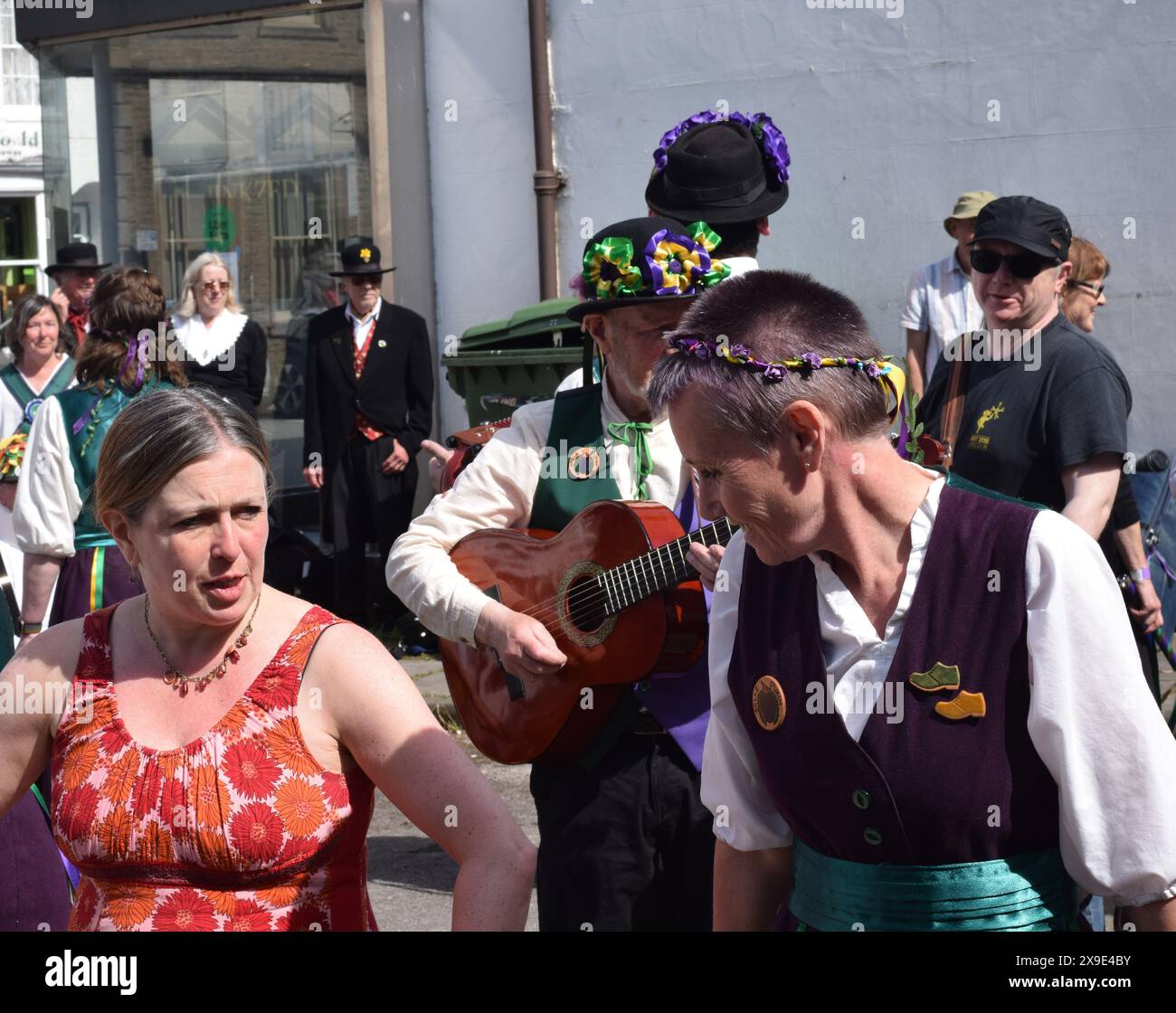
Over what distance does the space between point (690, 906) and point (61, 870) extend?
4.23 feet

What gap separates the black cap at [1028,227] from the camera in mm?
4398

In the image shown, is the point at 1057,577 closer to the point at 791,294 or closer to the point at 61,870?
the point at 791,294

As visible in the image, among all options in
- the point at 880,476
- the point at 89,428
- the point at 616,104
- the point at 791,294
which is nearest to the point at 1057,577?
the point at 880,476

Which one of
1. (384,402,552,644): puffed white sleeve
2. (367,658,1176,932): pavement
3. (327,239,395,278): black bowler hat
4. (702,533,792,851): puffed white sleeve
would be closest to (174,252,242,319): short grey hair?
(327,239,395,278): black bowler hat

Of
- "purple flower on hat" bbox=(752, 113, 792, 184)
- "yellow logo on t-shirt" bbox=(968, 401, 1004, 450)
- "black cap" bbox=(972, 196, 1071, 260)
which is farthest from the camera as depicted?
"black cap" bbox=(972, 196, 1071, 260)

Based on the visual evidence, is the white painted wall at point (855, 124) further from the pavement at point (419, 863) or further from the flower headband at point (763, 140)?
the flower headband at point (763, 140)

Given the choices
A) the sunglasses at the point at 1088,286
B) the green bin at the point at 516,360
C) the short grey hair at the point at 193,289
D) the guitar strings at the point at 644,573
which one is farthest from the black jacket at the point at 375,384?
the guitar strings at the point at 644,573

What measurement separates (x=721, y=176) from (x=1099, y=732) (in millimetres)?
2174

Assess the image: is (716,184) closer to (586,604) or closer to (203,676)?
(586,604)

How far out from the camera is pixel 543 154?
927cm

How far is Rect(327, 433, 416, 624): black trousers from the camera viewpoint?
360 inches

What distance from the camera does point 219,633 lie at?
107 inches

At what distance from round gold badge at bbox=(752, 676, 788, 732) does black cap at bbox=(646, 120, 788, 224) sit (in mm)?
1797

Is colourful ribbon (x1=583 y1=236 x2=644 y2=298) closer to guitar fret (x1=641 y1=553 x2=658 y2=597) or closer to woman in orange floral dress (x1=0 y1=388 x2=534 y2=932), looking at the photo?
guitar fret (x1=641 y1=553 x2=658 y2=597)
